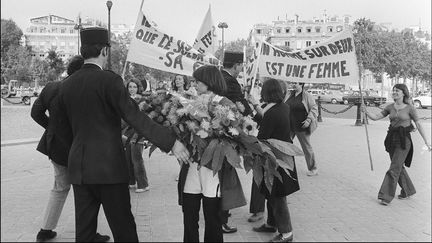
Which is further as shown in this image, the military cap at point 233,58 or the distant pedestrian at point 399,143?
the distant pedestrian at point 399,143

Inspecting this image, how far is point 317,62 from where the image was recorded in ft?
23.6

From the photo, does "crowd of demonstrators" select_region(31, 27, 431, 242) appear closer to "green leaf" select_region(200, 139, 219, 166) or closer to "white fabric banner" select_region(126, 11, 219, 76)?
"green leaf" select_region(200, 139, 219, 166)

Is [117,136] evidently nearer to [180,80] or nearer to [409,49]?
[180,80]

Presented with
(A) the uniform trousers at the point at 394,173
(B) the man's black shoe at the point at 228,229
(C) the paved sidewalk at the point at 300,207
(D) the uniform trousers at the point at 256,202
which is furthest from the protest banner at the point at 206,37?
(B) the man's black shoe at the point at 228,229

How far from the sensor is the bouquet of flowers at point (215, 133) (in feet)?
11.3

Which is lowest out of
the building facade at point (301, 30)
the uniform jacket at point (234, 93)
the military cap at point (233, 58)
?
the uniform jacket at point (234, 93)

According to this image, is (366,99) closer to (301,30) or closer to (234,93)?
(234,93)

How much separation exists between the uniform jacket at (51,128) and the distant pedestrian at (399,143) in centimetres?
418

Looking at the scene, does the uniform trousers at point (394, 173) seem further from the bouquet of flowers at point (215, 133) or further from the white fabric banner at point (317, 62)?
the bouquet of flowers at point (215, 133)

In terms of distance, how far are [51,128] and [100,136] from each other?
109 cm

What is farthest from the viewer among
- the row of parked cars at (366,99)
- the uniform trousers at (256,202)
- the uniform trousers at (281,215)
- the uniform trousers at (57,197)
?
the row of parked cars at (366,99)

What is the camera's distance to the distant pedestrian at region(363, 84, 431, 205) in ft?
20.2

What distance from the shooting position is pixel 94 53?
10.6 ft

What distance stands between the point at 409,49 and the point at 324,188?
190ft
